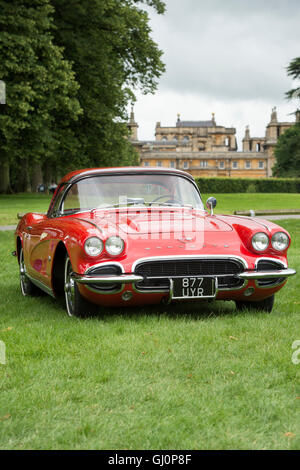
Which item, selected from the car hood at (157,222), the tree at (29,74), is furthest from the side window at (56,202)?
the tree at (29,74)

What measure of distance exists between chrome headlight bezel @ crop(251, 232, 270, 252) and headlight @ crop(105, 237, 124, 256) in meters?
1.28

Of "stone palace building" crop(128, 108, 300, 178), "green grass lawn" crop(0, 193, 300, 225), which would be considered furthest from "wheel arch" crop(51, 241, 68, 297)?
"stone palace building" crop(128, 108, 300, 178)

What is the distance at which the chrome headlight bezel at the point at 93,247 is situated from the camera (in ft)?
17.1

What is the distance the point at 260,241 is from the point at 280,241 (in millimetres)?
251

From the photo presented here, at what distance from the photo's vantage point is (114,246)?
17.2 feet

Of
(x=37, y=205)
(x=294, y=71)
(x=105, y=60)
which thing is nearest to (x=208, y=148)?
(x=294, y=71)

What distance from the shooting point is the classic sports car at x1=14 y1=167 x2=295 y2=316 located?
523 cm

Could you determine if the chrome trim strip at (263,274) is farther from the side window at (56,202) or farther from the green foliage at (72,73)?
the green foliage at (72,73)

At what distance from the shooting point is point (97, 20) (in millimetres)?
28062

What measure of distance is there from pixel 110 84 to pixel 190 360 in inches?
1081

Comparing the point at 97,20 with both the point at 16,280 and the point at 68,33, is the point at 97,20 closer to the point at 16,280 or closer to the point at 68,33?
the point at 68,33

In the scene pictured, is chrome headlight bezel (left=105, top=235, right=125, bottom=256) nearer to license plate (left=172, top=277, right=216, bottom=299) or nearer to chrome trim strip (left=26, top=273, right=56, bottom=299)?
license plate (left=172, top=277, right=216, bottom=299)

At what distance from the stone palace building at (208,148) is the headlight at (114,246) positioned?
338ft

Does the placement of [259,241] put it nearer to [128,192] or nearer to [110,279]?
[110,279]
